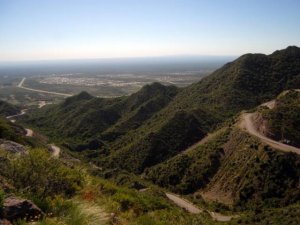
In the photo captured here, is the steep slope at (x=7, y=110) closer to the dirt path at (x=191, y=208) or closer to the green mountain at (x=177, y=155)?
the green mountain at (x=177, y=155)

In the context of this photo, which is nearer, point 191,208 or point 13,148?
point 13,148

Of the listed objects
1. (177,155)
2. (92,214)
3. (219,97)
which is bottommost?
(177,155)

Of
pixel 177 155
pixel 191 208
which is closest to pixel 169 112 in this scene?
pixel 177 155

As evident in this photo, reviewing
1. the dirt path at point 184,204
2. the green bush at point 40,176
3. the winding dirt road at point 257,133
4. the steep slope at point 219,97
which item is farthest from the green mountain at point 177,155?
the dirt path at point 184,204

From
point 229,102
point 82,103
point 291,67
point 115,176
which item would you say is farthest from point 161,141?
point 82,103

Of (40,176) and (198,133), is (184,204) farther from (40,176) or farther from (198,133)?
(40,176)

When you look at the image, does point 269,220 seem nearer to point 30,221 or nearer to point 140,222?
point 140,222
